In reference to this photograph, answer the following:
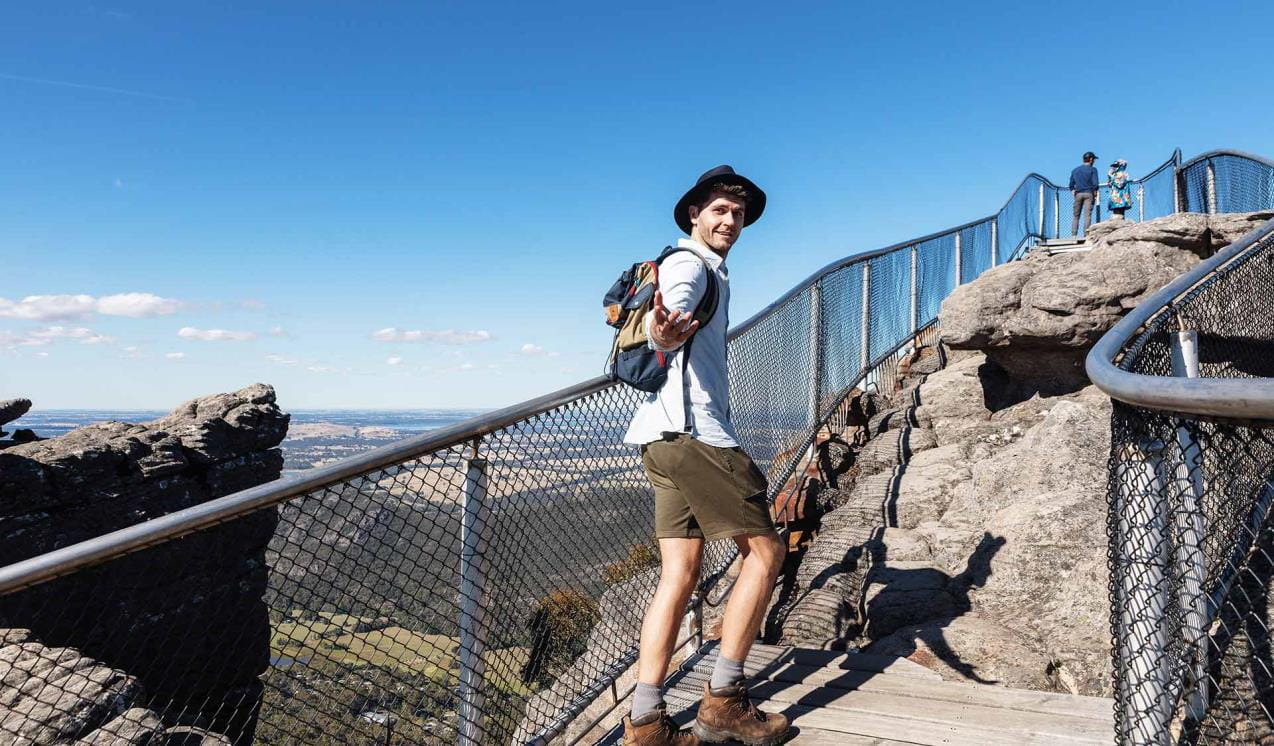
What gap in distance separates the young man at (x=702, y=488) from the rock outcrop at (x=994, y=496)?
1490 mm

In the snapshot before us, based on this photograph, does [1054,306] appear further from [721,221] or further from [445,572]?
[445,572]

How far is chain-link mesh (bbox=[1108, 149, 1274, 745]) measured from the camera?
6.93 ft

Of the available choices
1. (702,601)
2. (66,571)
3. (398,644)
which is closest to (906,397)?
(702,601)

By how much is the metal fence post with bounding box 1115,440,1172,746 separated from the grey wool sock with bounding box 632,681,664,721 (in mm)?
1387

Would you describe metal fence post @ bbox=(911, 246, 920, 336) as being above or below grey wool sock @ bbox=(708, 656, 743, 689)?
above

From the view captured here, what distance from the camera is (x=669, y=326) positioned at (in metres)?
2.58

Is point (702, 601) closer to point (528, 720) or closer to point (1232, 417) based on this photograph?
point (528, 720)

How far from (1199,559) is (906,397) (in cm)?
529

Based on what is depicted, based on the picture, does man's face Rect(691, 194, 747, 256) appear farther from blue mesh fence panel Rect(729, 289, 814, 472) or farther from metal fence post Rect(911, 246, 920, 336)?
metal fence post Rect(911, 246, 920, 336)

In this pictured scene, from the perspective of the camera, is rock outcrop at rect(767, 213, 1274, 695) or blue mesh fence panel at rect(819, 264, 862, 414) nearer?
rock outcrop at rect(767, 213, 1274, 695)

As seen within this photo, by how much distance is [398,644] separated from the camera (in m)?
2.63

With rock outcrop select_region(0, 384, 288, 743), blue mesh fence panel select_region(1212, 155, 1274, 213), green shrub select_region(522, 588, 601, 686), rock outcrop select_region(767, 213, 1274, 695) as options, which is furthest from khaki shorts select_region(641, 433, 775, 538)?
blue mesh fence panel select_region(1212, 155, 1274, 213)

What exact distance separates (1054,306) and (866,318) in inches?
62.9

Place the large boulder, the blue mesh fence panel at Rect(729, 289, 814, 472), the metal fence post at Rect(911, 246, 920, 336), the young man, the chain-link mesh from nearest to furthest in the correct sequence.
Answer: the chain-link mesh < the young man < the blue mesh fence panel at Rect(729, 289, 814, 472) < the large boulder < the metal fence post at Rect(911, 246, 920, 336)
